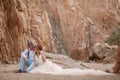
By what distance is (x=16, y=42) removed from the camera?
1914 cm

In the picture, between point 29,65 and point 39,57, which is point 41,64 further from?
point 29,65

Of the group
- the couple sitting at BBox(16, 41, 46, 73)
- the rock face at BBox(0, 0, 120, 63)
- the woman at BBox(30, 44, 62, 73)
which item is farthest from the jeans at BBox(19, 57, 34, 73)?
the rock face at BBox(0, 0, 120, 63)

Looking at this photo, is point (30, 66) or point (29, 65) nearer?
point (30, 66)

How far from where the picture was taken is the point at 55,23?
39969 mm

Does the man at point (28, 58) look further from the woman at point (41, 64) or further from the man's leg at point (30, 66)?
the woman at point (41, 64)

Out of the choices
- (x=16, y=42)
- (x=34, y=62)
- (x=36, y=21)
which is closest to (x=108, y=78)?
(x=34, y=62)

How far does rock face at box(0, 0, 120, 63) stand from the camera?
1895 cm

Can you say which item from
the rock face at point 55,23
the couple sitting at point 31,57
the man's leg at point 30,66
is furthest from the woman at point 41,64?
the rock face at point 55,23

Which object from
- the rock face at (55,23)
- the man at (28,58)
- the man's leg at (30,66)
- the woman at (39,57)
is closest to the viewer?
the man's leg at (30,66)

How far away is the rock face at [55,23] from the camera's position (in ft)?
62.2

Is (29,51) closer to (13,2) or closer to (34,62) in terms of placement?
(34,62)

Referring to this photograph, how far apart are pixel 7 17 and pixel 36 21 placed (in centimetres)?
943

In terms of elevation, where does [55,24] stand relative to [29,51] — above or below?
below

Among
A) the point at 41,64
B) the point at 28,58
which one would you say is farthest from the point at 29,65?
the point at 41,64
